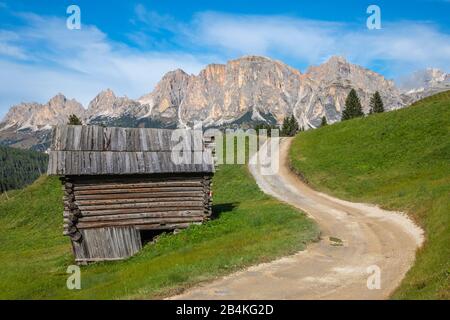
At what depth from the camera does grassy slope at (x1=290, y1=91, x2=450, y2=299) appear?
16.0m


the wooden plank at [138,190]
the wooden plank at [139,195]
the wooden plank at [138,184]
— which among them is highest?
the wooden plank at [138,184]

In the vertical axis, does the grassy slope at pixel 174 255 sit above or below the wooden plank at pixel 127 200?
below

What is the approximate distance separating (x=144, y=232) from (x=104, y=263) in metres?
3.85

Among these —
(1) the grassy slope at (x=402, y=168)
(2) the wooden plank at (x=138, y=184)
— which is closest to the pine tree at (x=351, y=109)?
(1) the grassy slope at (x=402, y=168)

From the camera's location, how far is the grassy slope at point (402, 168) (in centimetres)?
1602

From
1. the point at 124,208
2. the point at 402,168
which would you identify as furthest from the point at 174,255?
the point at 402,168

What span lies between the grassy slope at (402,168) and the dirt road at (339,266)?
89 centimetres

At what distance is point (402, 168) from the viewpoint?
4262 cm

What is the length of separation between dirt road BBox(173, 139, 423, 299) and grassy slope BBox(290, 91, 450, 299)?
89 centimetres

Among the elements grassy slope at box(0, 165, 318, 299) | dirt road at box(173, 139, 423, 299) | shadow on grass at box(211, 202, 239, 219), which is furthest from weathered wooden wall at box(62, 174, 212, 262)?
dirt road at box(173, 139, 423, 299)

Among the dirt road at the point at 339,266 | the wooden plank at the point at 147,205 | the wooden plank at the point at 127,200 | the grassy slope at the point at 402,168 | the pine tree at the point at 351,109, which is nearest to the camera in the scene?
the dirt road at the point at 339,266

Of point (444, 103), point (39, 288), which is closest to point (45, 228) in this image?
point (39, 288)

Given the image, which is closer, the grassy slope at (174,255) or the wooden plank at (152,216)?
the grassy slope at (174,255)

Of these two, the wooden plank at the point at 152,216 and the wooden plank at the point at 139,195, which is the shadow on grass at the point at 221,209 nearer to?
the wooden plank at the point at 152,216
